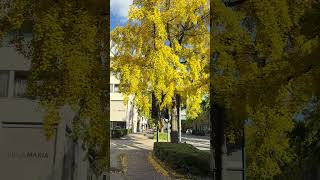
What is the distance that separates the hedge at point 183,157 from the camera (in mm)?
2770

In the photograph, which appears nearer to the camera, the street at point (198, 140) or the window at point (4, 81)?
the window at point (4, 81)

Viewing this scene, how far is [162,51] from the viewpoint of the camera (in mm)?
3100

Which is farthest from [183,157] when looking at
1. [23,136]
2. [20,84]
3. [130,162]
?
[20,84]

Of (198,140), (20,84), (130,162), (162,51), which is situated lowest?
(130,162)

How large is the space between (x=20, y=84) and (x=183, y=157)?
4.51 feet

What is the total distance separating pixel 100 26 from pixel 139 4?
82 centimetres

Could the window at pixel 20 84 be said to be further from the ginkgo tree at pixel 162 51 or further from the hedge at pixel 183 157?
the hedge at pixel 183 157

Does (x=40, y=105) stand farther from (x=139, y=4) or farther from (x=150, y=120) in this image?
(x=139, y=4)

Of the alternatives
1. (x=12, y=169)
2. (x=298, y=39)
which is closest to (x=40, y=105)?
(x=12, y=169)

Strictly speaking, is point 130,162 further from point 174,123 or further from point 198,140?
point 198,140

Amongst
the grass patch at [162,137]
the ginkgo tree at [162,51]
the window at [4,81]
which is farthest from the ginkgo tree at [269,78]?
the window at [4,81]

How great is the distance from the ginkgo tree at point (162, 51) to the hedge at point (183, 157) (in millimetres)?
122

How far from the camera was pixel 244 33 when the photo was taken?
247 centimetres

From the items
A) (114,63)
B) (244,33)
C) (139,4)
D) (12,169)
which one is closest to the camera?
(12,169)
